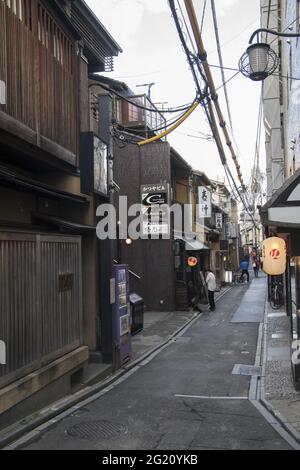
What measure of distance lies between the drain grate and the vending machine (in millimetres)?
2743

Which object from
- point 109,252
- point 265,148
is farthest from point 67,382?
point 265,148

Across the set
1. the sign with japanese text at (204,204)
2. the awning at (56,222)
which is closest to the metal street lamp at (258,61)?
the awning at (56,222)

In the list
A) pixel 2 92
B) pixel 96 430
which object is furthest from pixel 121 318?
pixel 2 92

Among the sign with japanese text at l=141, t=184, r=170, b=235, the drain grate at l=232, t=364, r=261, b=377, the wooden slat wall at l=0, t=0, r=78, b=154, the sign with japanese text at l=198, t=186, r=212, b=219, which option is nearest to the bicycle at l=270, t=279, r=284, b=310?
the sign with japanese text at l=141, t=184, r=170, b=235

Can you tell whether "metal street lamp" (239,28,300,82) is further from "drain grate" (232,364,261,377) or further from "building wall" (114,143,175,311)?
"building wall" (114,143,175,311)

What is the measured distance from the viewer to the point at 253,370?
441 inches

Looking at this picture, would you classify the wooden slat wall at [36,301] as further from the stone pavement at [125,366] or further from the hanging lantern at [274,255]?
the hanging lantern at [274,255]

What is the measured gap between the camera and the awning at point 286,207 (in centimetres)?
795

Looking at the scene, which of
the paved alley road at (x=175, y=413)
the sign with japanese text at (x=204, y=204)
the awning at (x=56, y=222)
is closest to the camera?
the paved alley road at (x=175, y=413)

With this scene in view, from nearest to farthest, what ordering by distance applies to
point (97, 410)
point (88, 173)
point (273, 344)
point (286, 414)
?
point (286, 414)
point (97, 410)
point (88, 173)
point (273, 344)

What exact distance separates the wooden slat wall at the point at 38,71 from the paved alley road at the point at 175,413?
513 cm

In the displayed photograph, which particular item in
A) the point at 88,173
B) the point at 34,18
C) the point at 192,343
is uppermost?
the point at 34,18
